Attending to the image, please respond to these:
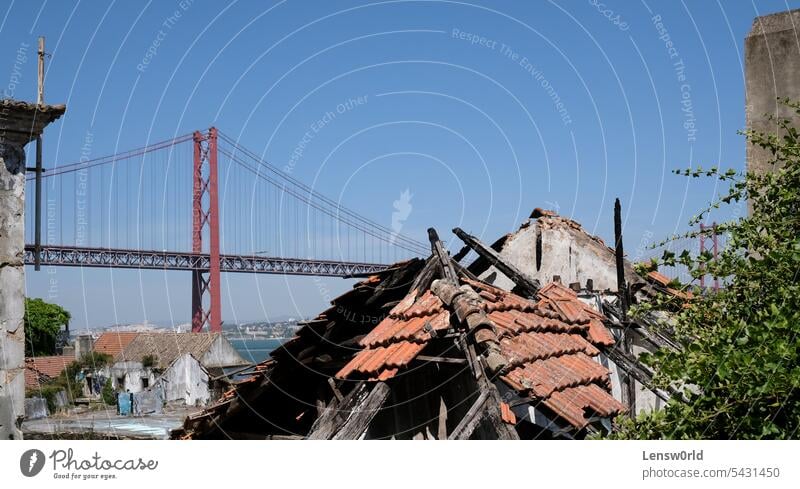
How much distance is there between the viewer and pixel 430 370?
6.08m

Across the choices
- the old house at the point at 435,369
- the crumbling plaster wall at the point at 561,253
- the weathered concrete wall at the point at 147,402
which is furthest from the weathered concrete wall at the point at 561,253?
the weathered concrete wall at the point at 147,402

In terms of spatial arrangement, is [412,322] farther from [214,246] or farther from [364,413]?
[214,246]

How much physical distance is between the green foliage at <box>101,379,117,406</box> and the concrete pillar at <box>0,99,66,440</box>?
3458 centimetres

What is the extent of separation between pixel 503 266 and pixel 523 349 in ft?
6.61

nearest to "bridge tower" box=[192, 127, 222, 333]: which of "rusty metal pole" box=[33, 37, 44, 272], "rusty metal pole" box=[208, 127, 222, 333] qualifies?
"rusty metal pole" box=[208, 127, 222, 333]

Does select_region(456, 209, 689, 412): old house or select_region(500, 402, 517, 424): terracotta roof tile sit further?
select_region(456, 209, 689, 412): old house

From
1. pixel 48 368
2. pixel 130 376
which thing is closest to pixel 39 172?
pixel 130 376

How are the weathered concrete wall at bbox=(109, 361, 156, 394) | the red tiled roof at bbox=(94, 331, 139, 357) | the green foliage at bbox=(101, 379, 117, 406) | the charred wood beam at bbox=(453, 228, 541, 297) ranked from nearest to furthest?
the charred wood beam at bbox=(453, 228, 541, 297) → the green foliage at bbox=(101, 379, 117, 406) → the weathered concrete wall at bbox=(109, 361, 156, 394) → the red tiled roof at bbox=(94, 331, 139, 357)

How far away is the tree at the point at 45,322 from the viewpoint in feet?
176

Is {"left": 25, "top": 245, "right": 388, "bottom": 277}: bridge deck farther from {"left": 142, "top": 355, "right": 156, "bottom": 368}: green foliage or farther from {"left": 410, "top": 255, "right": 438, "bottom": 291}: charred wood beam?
{"left": 410, "top": 255, "right": 438, "bottom": 291}: charred wood beam

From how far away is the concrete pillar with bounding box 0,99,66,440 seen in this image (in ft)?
20.6

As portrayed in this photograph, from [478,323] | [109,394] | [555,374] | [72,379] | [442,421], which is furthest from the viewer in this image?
[109,394]
